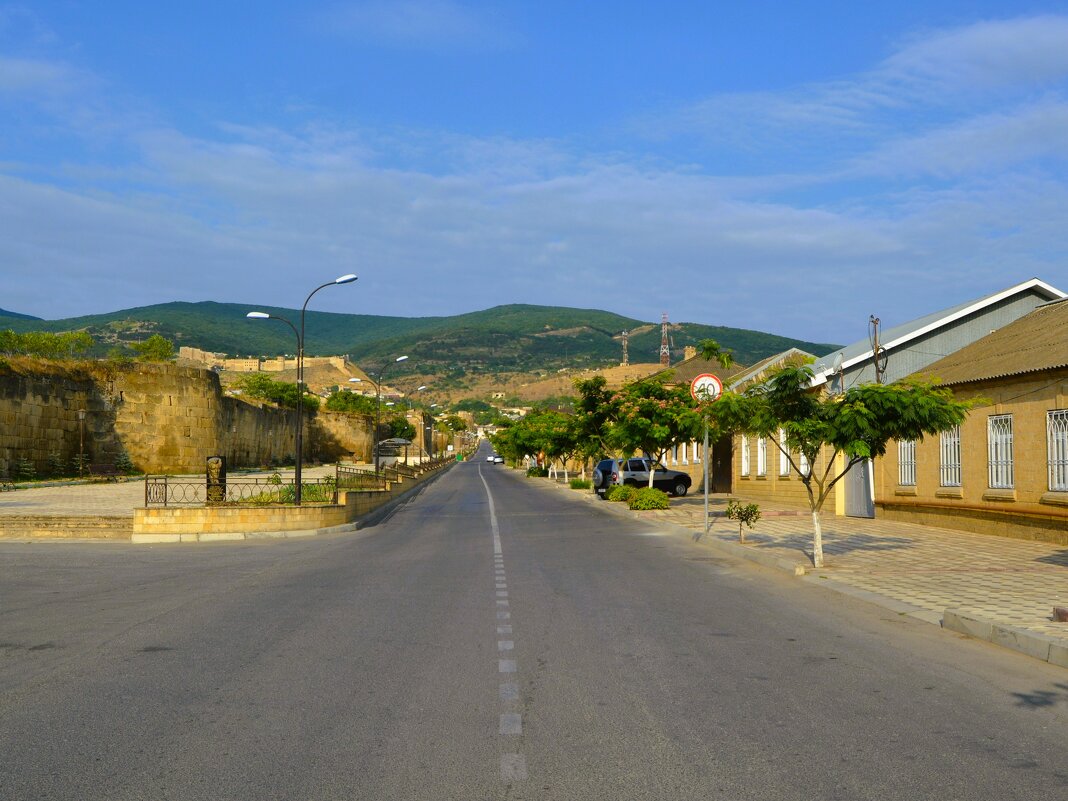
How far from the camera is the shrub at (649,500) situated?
32.6 m

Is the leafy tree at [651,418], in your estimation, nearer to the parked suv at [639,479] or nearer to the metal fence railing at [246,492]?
the parked suv at [639,479]

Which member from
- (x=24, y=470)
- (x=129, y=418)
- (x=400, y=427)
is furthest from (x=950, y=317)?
(x=400, y=427)

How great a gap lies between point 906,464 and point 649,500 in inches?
360

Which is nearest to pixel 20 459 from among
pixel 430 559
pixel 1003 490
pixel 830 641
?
pixel 430 559

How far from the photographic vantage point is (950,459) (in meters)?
23.8

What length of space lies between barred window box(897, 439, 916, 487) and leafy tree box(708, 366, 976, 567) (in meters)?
11.0

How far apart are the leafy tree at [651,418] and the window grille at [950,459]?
11019mm

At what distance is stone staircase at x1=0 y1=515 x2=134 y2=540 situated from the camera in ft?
76.7

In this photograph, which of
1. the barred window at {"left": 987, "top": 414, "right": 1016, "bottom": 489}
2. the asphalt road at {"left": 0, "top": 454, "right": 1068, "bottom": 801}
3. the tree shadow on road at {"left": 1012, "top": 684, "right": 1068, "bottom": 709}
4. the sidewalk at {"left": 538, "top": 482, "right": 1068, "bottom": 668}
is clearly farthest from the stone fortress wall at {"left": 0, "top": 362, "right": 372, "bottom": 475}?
the tree shadow on road at {"left": 1012, "top": 684, "right": 1068, "bottom": 709}

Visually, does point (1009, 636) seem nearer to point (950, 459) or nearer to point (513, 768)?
point (513, 768)

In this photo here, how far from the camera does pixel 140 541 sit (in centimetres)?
2361

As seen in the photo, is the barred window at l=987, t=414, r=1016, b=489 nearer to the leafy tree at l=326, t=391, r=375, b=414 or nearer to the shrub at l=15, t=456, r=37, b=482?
the shrub at l=15, t=456, r=37, b=482

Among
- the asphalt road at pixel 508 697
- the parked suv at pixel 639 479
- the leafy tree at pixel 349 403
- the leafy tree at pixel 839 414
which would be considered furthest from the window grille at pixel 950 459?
the leafy tree at pixel 349 403

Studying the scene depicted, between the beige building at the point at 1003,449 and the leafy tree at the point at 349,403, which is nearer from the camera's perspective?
the beige building at the point at 1003,449
